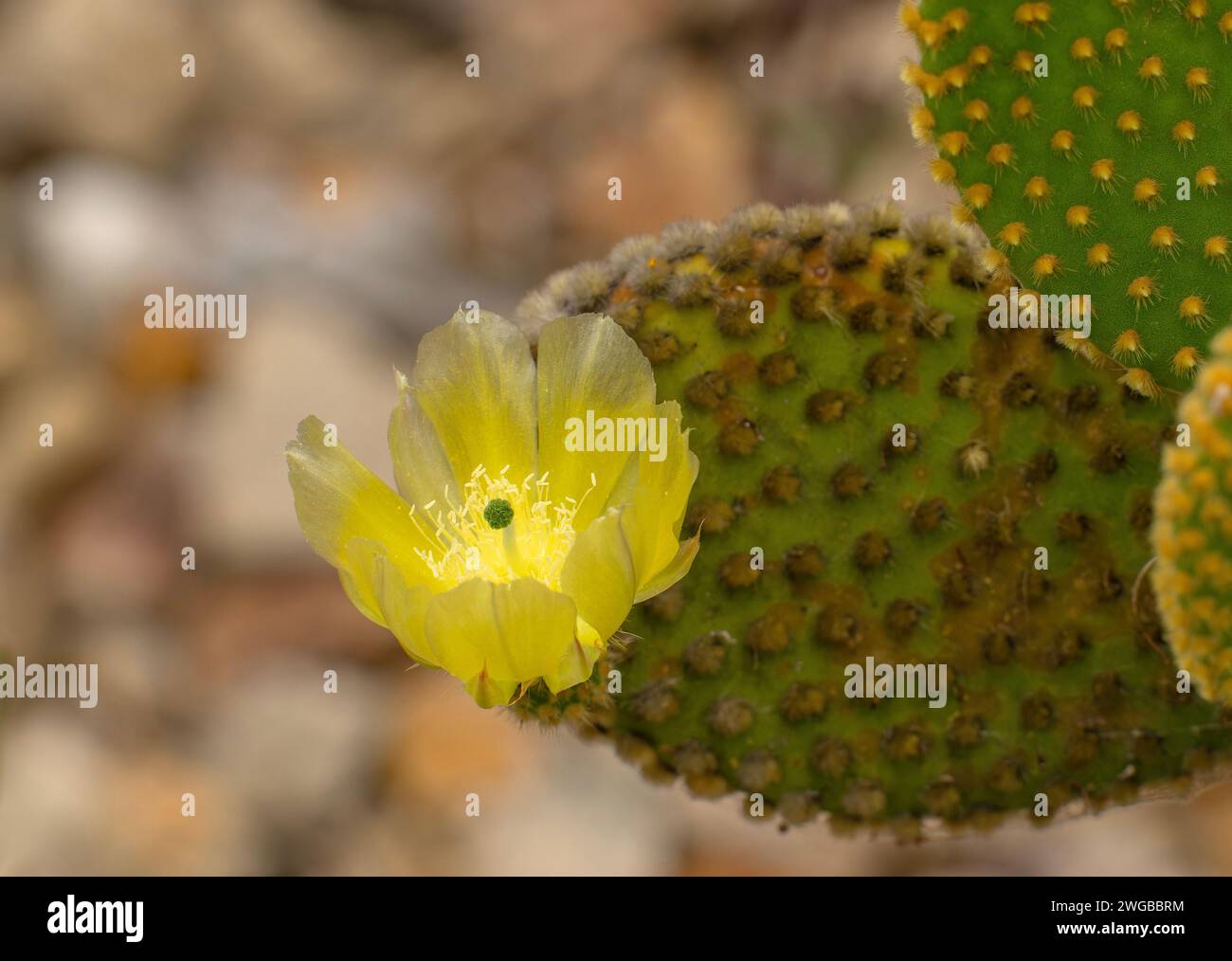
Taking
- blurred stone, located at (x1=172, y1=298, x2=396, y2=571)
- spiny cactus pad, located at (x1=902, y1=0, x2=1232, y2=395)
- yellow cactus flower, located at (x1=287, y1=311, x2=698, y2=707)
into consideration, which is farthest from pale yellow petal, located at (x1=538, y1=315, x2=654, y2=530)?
blurred stone, located at (x1=172, y1=298, x2=396, y2=571)

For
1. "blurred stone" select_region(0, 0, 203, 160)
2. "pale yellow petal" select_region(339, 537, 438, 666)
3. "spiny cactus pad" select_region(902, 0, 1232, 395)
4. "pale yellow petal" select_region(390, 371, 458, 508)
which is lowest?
"pale yellow petal" select_region(339, 537, 438, 666)

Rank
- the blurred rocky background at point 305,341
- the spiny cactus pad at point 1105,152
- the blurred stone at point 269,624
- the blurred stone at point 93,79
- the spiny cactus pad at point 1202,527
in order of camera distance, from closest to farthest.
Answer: the spiny cactus pad at point 1202,527 < the spiny cactus pad at point 1105,152 < the blurred rocky background at point 305,341 < the blurred stone at point 269,624 < the blurred stone at point 93,79

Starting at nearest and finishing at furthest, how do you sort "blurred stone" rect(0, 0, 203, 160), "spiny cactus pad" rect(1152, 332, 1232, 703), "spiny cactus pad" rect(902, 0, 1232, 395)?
"spiny cactus pad" rect(1152, 332, 1232, 703) < "spiny cactus pad" rect(902, 0, 1232, 395) < "blurred stone" rect(0, 0, 203, 160)

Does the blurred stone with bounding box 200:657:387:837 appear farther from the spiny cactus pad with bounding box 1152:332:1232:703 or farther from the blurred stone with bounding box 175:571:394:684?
the spiny cactus pad with bounding box 1152:332:1232:703

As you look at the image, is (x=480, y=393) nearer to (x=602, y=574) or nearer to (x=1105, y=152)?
(x=602, y=574)

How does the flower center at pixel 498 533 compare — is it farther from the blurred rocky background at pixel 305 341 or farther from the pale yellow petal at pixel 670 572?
the blurred rocky background at pixel 305 341

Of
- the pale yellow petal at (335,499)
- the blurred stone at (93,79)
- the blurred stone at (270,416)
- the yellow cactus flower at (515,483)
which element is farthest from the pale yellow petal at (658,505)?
the blurred stone at (93,79)
